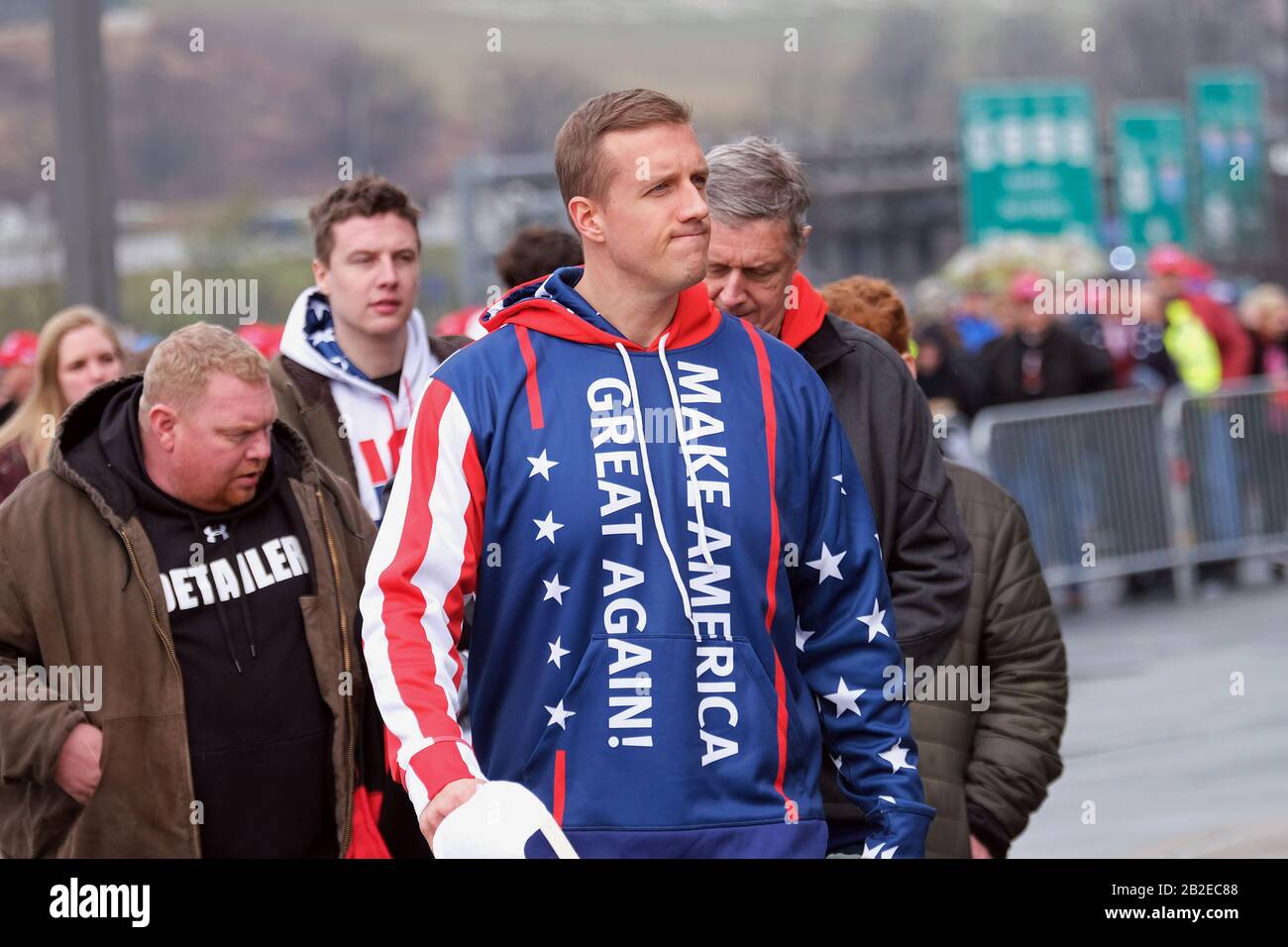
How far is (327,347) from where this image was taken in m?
5.65

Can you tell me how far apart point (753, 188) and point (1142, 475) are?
10.3 m

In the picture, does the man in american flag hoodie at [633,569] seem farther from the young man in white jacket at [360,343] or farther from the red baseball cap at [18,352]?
the red baseball cap at [18,352]

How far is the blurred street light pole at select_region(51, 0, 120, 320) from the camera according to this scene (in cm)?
809

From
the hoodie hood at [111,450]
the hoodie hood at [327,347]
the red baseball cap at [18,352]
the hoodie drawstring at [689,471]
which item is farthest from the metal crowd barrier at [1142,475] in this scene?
the hoodie drawstring at [689,471]

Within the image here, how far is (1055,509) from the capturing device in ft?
44.9

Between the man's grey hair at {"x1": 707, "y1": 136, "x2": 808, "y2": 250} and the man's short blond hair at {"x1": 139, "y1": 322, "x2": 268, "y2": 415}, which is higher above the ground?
the man's grey hair at {"x1": 707, "y1": 136, "x2": 808, "y2": 250}

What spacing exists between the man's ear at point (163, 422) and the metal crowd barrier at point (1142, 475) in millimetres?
9397

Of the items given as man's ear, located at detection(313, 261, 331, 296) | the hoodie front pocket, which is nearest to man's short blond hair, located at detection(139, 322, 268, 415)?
man's ear, located at detection(313, 261, 331, 296)

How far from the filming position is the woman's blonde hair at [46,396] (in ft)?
21.2

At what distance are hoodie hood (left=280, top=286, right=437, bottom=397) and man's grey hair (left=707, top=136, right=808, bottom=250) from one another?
1542 millimetres

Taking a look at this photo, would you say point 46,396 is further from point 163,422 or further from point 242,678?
point 242,678
